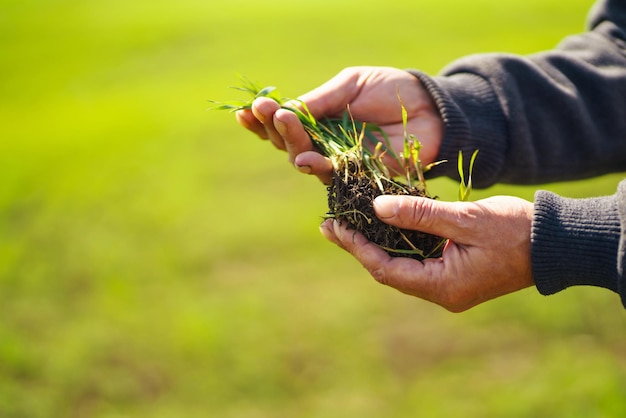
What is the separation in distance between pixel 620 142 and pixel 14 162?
7.48 meters

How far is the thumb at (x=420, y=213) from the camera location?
224 centimetres

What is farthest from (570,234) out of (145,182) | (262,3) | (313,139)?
(262,3)

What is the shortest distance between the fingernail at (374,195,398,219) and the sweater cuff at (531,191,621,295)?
0.50 meters

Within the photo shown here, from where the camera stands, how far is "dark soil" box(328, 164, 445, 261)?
7.91 ft

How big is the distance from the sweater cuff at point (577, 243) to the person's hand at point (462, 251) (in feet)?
0.20

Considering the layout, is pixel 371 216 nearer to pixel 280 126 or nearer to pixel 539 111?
pixel 280 126

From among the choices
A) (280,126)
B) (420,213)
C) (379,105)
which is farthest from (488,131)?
(280,126)

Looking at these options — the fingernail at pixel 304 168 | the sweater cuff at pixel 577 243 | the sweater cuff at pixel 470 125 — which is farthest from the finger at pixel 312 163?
the sweater cuff at pixel 577 243

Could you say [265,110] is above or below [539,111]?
above

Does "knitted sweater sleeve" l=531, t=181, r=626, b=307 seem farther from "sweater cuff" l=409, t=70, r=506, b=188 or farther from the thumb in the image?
"sweater cuff" l=409, t=70, r=506, b=188

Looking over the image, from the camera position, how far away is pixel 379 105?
2.96 meters

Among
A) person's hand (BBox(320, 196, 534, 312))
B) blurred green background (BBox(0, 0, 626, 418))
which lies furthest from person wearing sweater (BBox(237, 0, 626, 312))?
blurred green background (BBox(0, 0, 626, 418))

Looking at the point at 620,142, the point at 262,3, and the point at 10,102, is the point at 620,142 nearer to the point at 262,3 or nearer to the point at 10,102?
the point at 10,102

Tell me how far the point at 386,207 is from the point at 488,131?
0.89 metres
